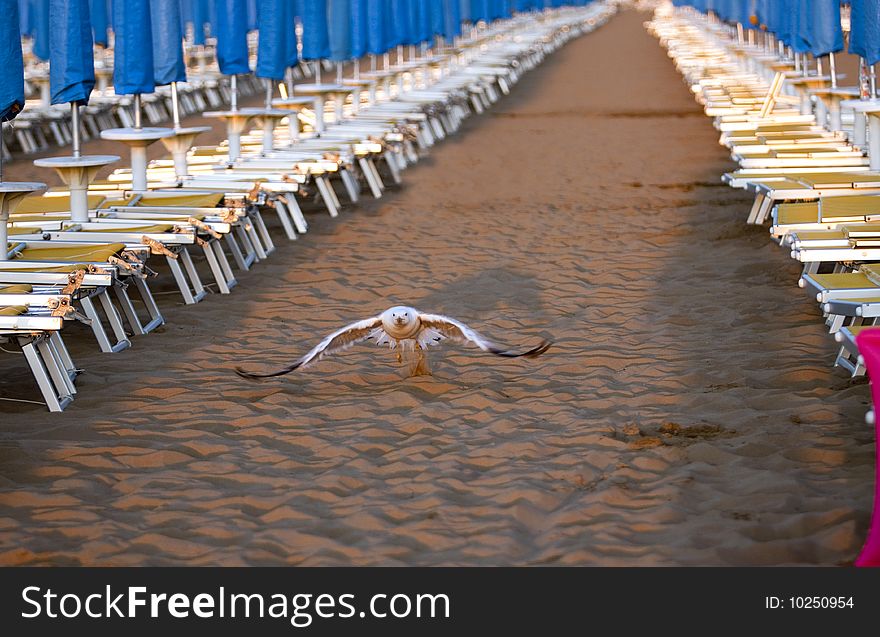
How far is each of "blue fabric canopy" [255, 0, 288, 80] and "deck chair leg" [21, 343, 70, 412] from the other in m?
6.35

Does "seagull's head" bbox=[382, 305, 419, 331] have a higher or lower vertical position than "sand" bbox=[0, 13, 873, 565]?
higher

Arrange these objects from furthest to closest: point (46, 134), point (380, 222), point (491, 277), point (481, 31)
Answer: point (481, 31) → point (46, 134) → point (380, 222) → point (491, 277)

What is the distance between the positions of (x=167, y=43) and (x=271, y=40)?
1888mm

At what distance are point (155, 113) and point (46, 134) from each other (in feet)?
8.99

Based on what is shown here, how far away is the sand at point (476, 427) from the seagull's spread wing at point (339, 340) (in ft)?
0.67

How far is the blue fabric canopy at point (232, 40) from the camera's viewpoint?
10.9 meters

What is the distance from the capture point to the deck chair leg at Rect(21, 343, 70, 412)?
5418 mm

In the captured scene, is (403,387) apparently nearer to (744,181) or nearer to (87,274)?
(87,274)

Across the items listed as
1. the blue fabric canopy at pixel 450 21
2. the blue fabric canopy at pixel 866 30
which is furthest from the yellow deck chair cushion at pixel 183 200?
the blue fabric canopy at pixel 450 21

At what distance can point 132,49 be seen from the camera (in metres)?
8.95

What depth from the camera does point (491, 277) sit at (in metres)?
8.34

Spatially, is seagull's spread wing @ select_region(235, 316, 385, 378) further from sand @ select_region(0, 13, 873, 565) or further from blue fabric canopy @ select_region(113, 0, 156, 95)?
blue fabric canopy @ select_region(113, 0, 156, 95)

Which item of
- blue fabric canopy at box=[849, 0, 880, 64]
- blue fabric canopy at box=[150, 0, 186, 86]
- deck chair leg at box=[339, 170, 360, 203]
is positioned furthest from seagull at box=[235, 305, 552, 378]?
deck chair leg at box=[339, 170, 360, 203]
